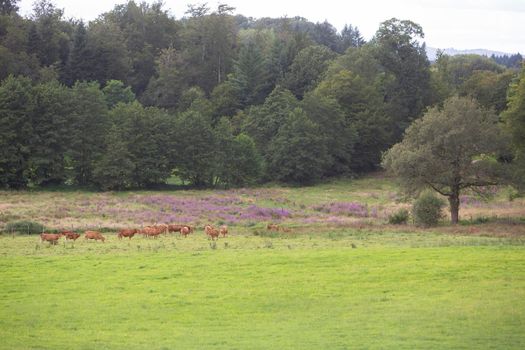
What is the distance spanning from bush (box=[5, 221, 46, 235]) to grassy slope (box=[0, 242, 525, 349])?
1413 centimetres

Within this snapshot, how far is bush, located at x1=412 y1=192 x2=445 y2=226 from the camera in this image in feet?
167

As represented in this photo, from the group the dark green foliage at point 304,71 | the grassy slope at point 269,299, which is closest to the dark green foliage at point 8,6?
the dark green foliage at point 304,71

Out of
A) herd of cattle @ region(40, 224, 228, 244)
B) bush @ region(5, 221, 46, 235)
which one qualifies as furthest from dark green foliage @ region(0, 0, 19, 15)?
herd of cattle @ region(40, 224, 228, 244)

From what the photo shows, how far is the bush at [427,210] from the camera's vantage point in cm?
Answer: 5094

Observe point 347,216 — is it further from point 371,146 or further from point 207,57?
point 207,57

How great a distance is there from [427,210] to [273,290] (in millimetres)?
27080

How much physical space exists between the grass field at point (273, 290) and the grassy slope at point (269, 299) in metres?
0.06

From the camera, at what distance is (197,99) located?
10381 cm

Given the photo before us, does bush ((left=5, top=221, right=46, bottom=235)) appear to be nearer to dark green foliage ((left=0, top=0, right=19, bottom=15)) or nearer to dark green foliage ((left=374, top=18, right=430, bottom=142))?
dark green foliage ((left=374, top=18, right=430, bottom=142))

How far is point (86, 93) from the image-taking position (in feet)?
284

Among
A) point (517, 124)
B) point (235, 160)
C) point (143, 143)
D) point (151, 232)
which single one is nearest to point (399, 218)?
point (517, 124)

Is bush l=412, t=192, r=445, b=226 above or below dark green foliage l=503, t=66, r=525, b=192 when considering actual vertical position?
below

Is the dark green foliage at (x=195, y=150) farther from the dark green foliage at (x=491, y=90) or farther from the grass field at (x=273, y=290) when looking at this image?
the dark green foliage at (x=491, y=90)

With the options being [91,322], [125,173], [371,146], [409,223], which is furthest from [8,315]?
[371,146]
